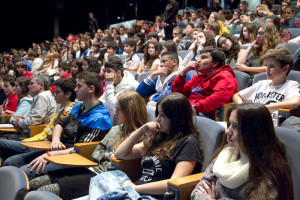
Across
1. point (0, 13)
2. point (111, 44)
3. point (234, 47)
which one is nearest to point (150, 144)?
point (234, 47)

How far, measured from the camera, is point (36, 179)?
7.11 ft

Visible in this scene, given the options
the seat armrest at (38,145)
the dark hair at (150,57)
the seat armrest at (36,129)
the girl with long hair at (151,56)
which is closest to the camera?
the seat armrest at (38,145)

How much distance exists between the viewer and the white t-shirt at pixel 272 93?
2.30 m

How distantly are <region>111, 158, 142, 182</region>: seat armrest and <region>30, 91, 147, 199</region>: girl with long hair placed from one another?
0.21ft

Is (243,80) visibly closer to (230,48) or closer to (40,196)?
(230,48)

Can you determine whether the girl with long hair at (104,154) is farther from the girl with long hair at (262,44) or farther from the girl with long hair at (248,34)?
the girl with long hair at (248,34)

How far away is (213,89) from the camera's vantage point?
102 inches

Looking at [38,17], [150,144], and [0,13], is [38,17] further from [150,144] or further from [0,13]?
[150,144]

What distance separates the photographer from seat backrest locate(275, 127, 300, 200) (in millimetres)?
1445

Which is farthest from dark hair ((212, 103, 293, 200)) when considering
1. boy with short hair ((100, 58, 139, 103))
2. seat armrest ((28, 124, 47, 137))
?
seat armrest ((28, 124, 47, 137))

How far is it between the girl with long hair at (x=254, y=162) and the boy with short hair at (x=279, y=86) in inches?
35.6

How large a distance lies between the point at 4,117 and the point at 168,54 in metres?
2.24

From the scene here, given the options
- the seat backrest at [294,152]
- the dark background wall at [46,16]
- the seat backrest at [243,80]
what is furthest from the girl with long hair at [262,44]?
the dark background wall at [46,16]

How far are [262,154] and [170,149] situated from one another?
1.86 feet
